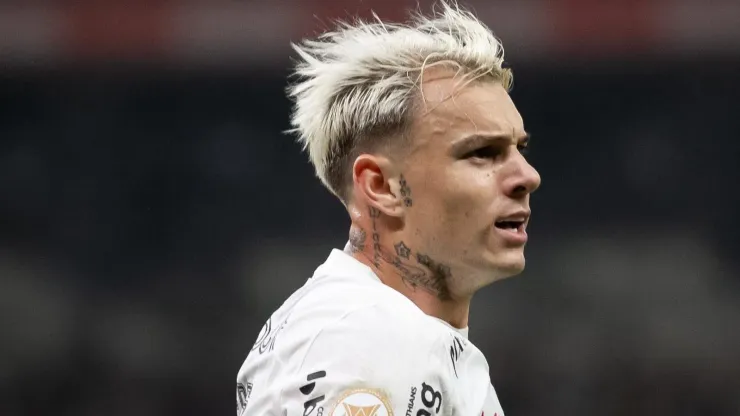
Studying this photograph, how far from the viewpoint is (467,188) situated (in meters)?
2.49

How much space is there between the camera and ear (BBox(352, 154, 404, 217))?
2.57 meters

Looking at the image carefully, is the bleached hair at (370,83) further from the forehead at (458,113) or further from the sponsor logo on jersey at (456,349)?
the sponsor logo on jersey at (456,349)

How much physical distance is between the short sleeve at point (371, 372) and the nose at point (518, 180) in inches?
17.6

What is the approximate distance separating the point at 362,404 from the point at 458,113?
81 centimetres

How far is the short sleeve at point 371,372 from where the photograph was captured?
82.9 inches

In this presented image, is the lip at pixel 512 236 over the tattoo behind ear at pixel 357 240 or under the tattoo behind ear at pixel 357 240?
over

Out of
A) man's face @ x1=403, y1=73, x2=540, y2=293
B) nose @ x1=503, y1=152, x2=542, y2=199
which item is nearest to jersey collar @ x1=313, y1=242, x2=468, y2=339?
man's face @ x1=403, y1=73, x2=540, y2=293

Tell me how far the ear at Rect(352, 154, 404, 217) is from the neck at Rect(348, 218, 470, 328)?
6 centimetres

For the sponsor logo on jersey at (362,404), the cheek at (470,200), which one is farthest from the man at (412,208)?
the sponsor logo on jersey at (362,404)

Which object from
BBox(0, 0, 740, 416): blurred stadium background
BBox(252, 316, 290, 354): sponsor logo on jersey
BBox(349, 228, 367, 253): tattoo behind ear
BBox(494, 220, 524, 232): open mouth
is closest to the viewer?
BBox(252, 316, 290, 354): sponsor logo on jersey

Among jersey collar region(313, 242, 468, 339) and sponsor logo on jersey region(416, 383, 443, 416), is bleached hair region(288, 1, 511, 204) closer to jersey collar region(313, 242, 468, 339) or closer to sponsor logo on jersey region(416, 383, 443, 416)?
jersey collar region(313, 242, 468, 339)

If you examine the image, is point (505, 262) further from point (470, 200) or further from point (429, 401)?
point (429, 401)

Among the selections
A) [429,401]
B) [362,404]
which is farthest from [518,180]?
[362,404]

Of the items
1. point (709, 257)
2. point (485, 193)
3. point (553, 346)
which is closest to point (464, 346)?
point (485, 193)
